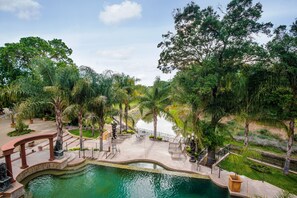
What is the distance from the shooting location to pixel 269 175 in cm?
1207

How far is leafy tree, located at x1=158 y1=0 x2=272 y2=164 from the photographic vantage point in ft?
35.6

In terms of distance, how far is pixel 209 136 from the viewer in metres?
12.5

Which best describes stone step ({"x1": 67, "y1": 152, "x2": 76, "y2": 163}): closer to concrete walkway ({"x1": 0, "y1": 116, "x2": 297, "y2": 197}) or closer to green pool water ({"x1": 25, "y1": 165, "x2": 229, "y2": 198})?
concrete walkway ({"x1": 0, "y1": 116, "x2": 297, "y2": 197})

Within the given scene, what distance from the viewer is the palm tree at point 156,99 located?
18.2 metres

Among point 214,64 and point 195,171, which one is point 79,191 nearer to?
point 195,171

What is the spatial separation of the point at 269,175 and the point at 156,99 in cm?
1149

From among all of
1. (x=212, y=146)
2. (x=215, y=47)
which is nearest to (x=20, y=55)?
(x=215, y=47)

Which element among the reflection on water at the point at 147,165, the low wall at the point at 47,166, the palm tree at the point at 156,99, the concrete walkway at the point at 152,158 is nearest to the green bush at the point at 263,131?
the concrete walkway at the point at 152,158

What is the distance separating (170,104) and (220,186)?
9.56 meters

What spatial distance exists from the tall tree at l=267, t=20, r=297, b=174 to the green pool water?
21.8ft

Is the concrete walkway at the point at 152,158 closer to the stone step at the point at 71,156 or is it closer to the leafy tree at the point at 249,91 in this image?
the stone step at the point at 71,156

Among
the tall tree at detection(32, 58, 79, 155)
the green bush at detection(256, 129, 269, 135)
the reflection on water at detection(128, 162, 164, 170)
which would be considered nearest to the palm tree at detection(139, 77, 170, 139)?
the reflection on water at detection(128, 162, 164, 170)

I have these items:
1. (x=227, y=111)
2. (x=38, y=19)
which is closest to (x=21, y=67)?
(x=38, y=19)

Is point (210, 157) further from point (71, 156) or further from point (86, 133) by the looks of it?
point (86, 133)
